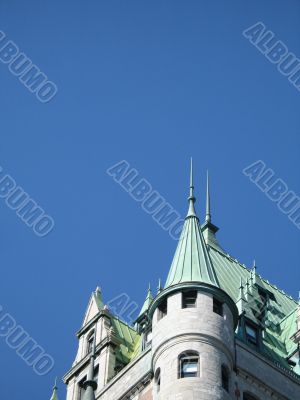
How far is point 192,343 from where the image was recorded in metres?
69.3

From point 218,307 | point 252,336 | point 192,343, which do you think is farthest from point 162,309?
point 252,336

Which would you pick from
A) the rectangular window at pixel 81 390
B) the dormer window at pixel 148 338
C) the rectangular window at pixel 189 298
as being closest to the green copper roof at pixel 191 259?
the rectangular window at pixel 189 298

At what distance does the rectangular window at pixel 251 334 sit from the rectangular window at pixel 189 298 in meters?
5.85

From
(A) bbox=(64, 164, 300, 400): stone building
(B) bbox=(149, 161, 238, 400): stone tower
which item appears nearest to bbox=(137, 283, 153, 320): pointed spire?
(A) bbox=(64, 164, 300, 400): stone building

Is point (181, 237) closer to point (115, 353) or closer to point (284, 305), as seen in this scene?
point (115, 353)

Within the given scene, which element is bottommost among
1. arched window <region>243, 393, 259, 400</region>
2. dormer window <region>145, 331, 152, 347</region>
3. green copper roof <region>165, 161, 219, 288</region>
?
arched window <region>243, 393, 259, 400</region>

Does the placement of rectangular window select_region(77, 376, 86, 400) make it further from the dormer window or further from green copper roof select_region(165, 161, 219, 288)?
green copper roof select_region(165, 161, 219, 288)

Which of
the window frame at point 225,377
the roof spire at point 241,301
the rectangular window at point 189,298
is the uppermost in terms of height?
the roof spire at point 241,301

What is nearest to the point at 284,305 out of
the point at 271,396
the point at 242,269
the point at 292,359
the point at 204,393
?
the point at 242,269

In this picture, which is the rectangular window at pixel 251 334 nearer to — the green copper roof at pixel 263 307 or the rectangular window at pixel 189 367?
the green copper roof at pixel 263 307

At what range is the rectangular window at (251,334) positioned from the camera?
252 ft

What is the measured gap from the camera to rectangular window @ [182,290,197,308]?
235 ft

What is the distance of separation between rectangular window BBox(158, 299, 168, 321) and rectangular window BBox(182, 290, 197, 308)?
3.38 ft

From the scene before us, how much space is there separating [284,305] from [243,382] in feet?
56.9
